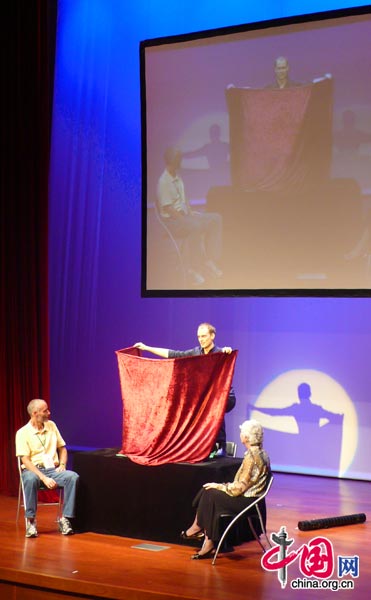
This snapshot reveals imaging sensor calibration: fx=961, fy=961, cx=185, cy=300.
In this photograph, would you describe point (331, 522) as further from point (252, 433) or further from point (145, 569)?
point (145, 569)

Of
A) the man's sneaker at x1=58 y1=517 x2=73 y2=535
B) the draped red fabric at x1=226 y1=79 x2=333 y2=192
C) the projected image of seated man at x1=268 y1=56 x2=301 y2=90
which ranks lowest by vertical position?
the man's sneaker at x1=58 y1=517 x2=73 y2=535

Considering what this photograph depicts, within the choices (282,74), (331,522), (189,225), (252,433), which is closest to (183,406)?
(252,433)

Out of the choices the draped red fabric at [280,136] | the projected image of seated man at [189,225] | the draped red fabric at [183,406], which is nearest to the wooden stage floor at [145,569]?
the draped red fabric at [183,406]

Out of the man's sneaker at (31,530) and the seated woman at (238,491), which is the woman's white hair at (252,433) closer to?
the seated woman at (238,491)

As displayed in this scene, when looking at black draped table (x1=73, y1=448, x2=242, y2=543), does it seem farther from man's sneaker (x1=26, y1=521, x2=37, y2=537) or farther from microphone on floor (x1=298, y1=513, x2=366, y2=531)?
microphone on floor (x1=298, y1=513, x2=366, y2=531)

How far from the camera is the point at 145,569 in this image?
5.42 metres

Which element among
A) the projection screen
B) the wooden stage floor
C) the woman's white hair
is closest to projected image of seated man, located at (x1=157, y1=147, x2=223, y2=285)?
the projection screen

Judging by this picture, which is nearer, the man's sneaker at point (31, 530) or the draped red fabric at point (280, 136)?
the man's sneaker at point (31, 530)

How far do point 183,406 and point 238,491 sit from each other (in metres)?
0.90

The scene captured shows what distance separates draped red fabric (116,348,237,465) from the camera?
6.23m

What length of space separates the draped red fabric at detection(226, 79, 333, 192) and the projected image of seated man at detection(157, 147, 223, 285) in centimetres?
51

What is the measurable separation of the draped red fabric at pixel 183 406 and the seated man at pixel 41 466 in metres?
0.50

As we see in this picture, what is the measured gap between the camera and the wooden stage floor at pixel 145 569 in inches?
197

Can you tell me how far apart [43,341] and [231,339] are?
6.19ft
